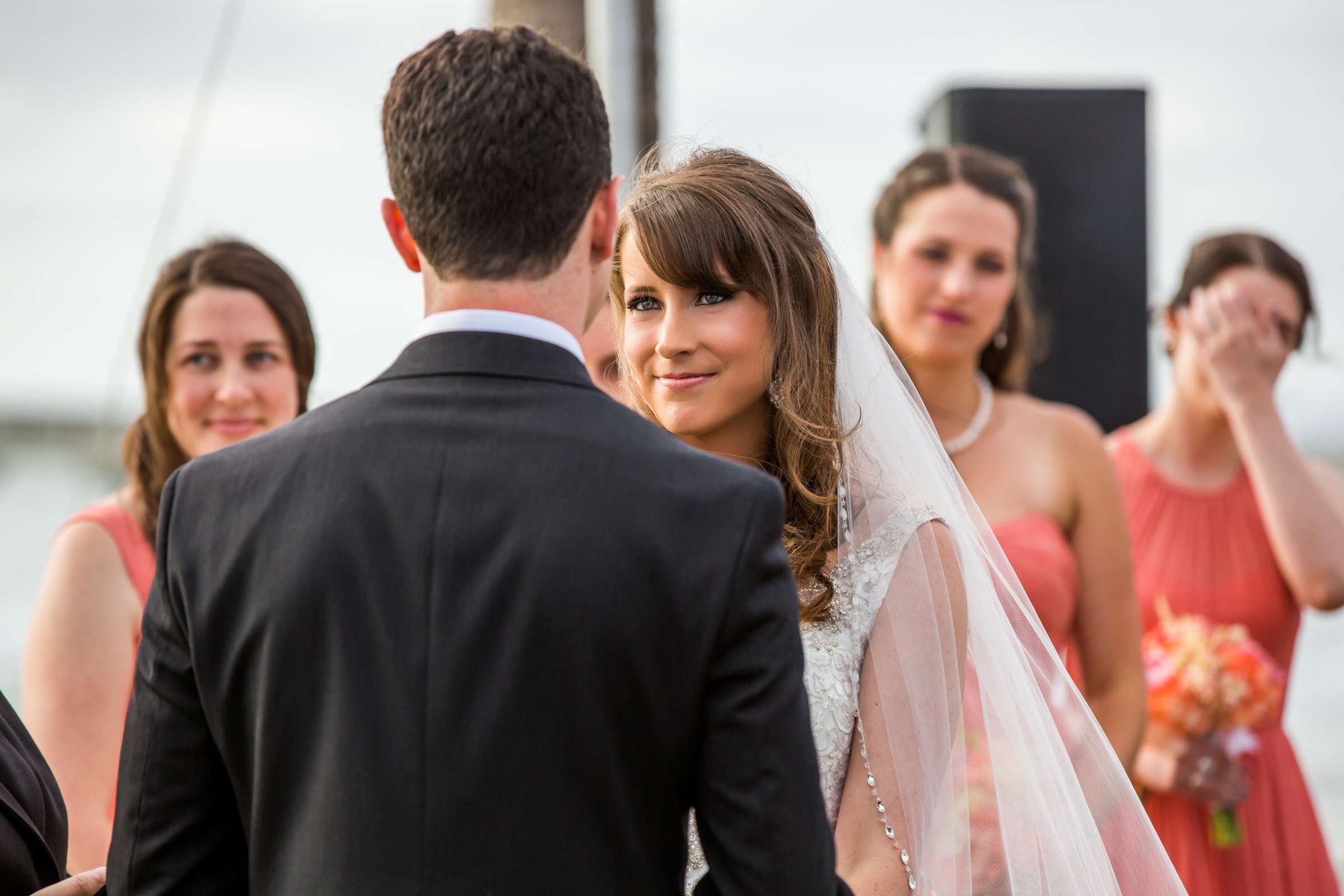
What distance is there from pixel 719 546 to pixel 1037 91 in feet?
12.8

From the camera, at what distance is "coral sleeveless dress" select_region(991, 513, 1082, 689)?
3354 mm

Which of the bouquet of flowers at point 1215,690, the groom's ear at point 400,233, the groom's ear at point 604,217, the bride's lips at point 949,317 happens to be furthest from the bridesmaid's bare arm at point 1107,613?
the groom's ear at point 400,233

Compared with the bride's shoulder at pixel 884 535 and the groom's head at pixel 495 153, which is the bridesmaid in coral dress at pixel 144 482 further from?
the groom's head at pixel 495 153

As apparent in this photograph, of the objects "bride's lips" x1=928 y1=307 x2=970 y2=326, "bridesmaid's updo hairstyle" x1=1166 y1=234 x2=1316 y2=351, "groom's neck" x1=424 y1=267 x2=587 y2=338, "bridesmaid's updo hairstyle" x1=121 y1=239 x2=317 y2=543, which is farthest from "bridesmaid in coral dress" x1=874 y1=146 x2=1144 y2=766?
"groom's neck" x1=424 y1=267 x2=587 y2=338

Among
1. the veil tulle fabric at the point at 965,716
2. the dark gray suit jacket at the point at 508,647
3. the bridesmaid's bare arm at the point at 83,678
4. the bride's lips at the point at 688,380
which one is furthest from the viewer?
the bridesmaid's bare arm at the point at 83,678

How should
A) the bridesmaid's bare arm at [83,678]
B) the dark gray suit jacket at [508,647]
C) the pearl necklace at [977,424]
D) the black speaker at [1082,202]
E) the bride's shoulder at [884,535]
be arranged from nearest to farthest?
the dark gray suit jacket at [508,647]
the bride's shoulder at [884,535]
the bridesmaid's bare arm at [83,678]
the pearl necklace at [977,424]
the black speaker at [1082,202]

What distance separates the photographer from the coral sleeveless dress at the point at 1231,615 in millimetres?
3703

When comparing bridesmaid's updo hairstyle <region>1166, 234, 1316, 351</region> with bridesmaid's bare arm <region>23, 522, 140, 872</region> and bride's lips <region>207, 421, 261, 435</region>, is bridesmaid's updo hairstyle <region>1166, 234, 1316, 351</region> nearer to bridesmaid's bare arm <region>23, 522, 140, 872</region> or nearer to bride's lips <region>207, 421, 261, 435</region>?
bride's lips <region>207, 421, 261, 435</region>

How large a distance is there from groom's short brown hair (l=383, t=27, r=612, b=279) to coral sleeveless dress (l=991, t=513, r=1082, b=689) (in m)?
2.20

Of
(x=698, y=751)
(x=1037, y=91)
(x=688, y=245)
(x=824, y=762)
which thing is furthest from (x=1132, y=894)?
(x=1037, y=91)

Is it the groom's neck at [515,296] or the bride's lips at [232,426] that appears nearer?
the groom's neck at [515,296]

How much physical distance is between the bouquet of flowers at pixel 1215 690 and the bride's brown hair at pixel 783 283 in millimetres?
1799

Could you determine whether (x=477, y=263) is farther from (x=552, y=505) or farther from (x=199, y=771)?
(x=199, y=771)

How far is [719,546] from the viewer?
4.38 feet
